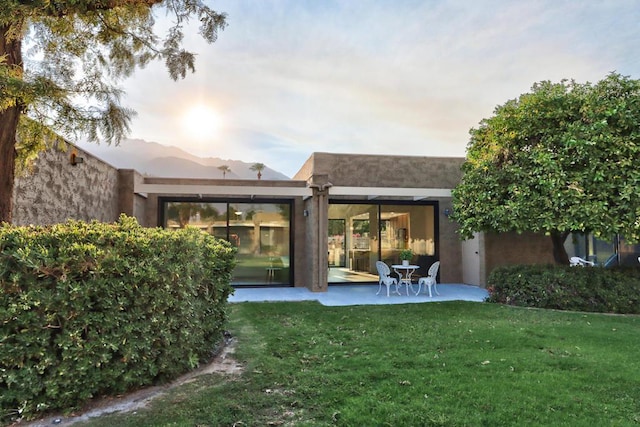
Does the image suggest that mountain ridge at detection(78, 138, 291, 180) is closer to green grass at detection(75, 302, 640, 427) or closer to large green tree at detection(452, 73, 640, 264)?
large green tree at detection(452, 73, 640, 264)

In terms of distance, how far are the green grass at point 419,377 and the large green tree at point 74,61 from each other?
10.3ft

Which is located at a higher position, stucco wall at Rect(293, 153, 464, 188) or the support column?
stucco wall at Rect(293, 153, 464, 188)

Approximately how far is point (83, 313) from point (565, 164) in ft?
28.5

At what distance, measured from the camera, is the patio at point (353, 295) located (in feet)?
30.9

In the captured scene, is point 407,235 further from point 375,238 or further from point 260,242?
point 260,242

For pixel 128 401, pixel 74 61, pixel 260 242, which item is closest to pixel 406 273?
pixel 260 242

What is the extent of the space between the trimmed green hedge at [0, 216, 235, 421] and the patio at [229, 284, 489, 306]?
209 inches

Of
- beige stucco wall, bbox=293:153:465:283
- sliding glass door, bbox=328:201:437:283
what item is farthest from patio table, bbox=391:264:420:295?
beige stucco wall, bbox=293:153:465:283

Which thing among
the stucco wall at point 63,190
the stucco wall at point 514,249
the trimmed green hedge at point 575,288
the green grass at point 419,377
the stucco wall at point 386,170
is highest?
the stucco wall at point 386,170

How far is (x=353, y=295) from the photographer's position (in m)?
10.3

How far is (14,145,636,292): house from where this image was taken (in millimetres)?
10852

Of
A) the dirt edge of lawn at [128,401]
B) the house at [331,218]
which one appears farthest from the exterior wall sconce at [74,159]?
the dirt edge of lawn at [128,401]

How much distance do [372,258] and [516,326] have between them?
6849 mm

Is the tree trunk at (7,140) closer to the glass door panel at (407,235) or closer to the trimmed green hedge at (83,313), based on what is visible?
the trimmed green hedge at (83,313)
